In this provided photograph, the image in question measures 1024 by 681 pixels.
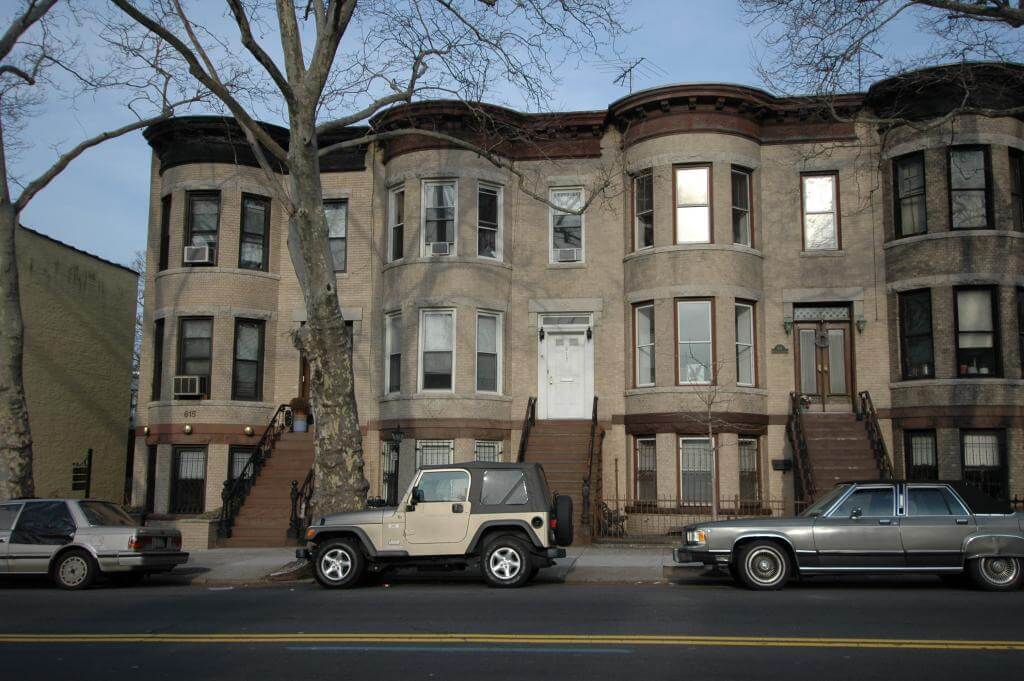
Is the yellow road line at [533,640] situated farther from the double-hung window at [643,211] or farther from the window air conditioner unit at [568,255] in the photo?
the window air conditioner unit at [568,255]

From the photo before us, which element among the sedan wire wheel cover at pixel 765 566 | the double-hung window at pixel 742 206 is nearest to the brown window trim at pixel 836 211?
the double-hung window at pixel 742 206

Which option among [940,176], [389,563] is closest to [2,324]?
[389,563]

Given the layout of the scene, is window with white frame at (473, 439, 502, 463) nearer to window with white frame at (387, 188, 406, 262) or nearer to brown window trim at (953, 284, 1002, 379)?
window with white frame at (387, 188, 406, 262)

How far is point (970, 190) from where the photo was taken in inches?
846

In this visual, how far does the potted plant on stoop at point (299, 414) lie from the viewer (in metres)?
23.8

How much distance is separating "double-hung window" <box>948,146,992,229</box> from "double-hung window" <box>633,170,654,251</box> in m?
6.68

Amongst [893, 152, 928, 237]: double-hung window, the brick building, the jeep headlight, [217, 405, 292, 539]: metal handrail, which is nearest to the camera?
the jeep headlight

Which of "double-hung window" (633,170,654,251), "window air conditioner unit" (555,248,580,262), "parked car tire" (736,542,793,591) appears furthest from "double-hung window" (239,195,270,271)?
"parked car tire" (736,542,793,591)

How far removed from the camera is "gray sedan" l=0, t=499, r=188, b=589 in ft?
48.4

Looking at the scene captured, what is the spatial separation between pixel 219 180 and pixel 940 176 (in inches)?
682

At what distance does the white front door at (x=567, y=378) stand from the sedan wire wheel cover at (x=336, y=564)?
10.0 metres

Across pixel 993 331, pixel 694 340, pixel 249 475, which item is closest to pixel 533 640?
pixel 694 340

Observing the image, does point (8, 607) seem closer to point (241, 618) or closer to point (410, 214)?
point (241, 618)

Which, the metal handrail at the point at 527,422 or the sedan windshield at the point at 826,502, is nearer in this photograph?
the sedan windshield at the point at 826,502
